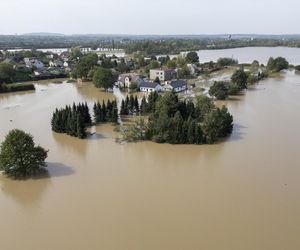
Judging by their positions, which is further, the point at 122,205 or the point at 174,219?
the point at 122,205

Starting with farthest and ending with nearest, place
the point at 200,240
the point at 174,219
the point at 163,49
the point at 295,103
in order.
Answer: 1. the point at 163,49
2. the point at 295,103
3. the point at 174,219
4. the point at 200,240

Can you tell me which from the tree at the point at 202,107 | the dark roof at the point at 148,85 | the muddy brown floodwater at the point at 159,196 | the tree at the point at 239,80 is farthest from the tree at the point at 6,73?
the tree at the point at 239,80

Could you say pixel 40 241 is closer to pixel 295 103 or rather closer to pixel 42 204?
pixel 42 204

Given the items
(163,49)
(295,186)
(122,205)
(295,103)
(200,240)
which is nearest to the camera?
A: (200,240)

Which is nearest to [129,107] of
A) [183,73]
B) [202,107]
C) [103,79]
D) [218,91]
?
[202,107]

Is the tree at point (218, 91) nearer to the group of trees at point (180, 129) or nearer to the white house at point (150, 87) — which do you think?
the white house at point (150, 87)

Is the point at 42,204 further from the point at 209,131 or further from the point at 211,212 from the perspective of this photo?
the point at 209,131

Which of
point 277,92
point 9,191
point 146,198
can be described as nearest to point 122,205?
point 146,198
